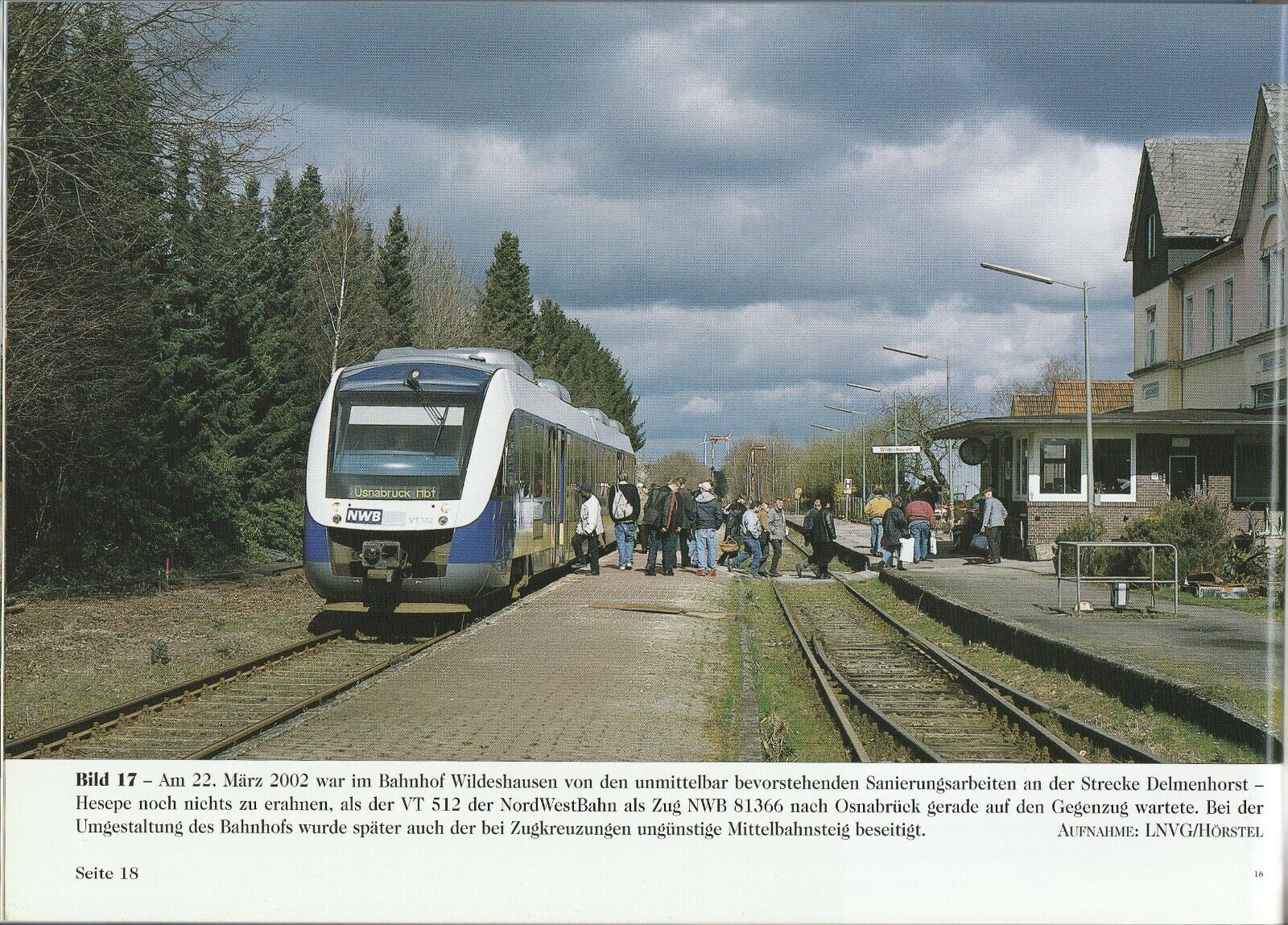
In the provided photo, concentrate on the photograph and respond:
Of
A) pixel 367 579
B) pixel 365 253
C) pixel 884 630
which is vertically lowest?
pixel 884 630

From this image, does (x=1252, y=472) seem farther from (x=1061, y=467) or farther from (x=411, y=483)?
(x=1061, y=467)

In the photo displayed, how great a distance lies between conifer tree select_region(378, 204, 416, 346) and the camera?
97.5 ft

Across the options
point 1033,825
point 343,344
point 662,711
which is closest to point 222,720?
point 662,711

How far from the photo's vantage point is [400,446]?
436 inches

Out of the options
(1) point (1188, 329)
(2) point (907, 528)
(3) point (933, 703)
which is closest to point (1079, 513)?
(3) point (933, 703)

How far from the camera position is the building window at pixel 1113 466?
13648 mm

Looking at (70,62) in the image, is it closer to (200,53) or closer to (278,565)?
(200,53)

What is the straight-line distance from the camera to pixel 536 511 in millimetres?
14977

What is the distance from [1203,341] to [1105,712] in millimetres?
2865

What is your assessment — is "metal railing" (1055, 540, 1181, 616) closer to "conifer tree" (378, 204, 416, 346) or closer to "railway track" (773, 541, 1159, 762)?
"railway track" (773, 541, 1159, 762)

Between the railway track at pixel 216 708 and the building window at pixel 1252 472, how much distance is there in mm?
5375

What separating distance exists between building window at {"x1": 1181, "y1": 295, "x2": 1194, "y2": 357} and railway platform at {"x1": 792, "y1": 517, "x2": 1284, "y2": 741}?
81.5 inches

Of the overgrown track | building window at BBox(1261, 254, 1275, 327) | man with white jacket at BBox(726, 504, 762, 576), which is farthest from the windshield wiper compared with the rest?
man with white jacket at BBox(726, 504, 762, 576)

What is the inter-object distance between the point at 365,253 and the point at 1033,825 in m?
30.1
